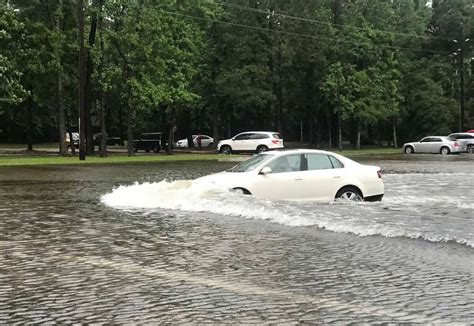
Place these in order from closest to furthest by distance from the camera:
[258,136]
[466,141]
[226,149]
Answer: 1. [258,136]
2. [226,149]
3. [466,141]

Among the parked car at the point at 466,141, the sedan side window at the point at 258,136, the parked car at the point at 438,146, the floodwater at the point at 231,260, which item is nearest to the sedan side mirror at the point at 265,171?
the floodwater at the point at 231,260

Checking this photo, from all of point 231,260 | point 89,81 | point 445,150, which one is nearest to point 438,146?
point 445,150

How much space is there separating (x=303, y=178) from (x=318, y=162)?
1.95 ft

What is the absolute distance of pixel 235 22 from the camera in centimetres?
5538

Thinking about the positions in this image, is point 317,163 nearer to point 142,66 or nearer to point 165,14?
point 142,66

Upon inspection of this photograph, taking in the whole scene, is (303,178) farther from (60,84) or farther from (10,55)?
(10,55)

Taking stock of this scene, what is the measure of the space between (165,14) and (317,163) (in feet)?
116

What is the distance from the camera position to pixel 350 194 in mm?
14734

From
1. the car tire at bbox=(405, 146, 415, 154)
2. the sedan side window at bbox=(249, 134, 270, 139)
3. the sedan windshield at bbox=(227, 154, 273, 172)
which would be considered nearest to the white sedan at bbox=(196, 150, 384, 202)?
the sedan windshield at bbox=(227, 154, 273, 172)

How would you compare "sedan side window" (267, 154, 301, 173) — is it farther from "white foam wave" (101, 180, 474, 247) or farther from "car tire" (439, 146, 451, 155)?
"car tire" (439, 146, 451, 155)

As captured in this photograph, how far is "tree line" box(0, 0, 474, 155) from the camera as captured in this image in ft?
143

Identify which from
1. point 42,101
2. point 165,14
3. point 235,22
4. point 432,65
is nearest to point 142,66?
point 165,14

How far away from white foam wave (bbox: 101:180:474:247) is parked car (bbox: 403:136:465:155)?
39085 millimetres

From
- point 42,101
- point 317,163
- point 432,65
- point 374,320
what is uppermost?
point 432,65
